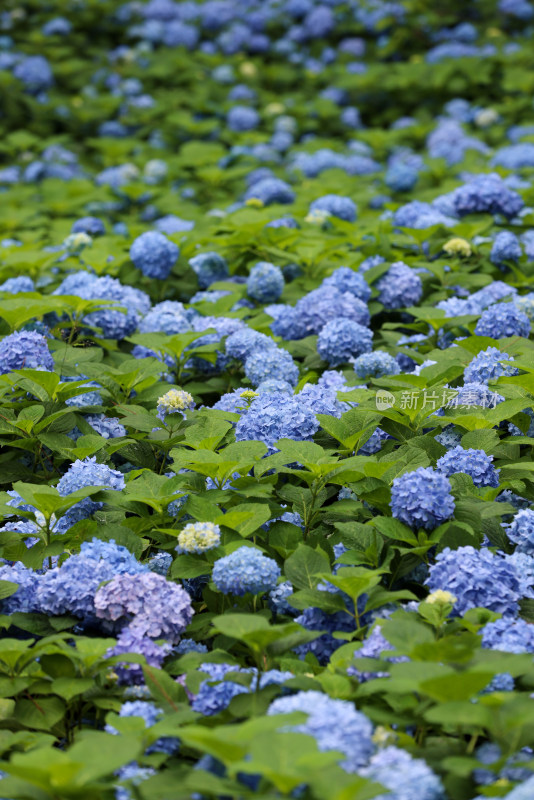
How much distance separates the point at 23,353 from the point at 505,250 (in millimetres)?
1952

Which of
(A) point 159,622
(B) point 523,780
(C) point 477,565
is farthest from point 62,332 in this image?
(B) point 523,780

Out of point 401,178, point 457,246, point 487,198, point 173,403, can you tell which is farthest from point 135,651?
point 401,178

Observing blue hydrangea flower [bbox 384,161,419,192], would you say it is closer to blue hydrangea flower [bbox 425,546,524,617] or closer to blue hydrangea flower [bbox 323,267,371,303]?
blue hydrangea flower [bbox 323,267,371,303]

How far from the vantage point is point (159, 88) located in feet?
26.1

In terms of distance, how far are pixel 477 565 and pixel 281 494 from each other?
1.82ft

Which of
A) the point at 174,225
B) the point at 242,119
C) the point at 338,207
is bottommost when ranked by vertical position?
the point at 242,119

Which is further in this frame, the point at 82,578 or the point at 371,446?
the point at 371,446

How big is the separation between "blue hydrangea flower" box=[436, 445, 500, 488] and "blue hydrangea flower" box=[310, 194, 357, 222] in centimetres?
245

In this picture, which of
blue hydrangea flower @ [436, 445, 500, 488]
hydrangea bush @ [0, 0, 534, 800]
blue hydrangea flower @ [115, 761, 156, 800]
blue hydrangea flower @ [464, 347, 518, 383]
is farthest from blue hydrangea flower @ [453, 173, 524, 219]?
blue hydrangea flower @ [115, 761, 156, 800]

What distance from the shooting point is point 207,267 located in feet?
12.7

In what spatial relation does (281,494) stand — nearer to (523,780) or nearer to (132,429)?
Result: (132,429)

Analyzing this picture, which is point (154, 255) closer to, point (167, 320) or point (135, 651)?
point (167, 320)

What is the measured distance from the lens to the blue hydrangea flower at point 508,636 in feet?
5.82

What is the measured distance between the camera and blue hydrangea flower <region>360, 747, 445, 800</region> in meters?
1.44
